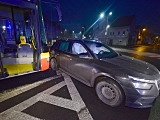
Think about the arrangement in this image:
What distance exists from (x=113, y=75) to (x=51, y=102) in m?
1.93

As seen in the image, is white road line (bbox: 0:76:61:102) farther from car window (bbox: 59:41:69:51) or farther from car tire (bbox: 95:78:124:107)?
car tire (bbox: 95:78:124:107)

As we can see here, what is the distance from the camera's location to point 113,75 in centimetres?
334

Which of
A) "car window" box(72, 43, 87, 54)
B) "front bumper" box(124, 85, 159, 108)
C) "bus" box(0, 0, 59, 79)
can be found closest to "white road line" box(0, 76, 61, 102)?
"bus" box(0, 0, 59, 79)

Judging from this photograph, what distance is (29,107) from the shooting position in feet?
11.0

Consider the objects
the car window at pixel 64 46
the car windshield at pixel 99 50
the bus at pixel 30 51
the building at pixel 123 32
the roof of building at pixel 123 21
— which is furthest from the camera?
the roof of building at pixel 123 21

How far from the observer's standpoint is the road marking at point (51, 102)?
118 inches

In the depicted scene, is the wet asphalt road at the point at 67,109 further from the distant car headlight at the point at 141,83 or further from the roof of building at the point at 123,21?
the roof of building at the point at 123,21

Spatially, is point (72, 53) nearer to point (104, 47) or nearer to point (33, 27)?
point (104, 47)

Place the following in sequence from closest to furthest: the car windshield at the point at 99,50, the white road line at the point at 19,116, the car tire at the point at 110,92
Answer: the white road line at the point at 19,116
the car tire at the point at 110,92
the car windshield at the point at 99,50

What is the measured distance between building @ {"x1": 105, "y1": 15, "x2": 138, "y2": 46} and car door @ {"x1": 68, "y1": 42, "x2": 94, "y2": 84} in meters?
36.0

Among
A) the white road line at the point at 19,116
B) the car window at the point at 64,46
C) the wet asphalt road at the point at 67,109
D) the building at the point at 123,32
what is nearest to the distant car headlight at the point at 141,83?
the wet asphalt road at the point at 67,109

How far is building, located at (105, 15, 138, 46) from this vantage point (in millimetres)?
40406

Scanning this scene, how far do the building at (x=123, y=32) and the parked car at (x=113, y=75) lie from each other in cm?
3623

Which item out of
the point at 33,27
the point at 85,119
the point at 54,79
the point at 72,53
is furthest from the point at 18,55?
the point at 85,119
